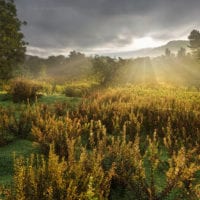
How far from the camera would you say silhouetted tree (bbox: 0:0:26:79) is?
20.6 meters

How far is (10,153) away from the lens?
212 inches

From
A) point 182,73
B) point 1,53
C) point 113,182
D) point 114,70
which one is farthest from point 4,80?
point 182,73

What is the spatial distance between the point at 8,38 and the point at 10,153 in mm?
16357

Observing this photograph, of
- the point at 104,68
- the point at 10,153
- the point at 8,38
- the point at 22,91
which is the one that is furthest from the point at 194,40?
the point at 10,153

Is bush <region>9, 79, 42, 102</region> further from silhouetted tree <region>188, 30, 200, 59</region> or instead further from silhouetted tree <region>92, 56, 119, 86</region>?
silhouetted tree <region>188, 30, 200, 59</region>

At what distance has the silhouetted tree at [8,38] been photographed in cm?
2056

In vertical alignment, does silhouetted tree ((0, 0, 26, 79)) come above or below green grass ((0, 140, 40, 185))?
above

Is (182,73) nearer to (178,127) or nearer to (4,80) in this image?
(4,80)

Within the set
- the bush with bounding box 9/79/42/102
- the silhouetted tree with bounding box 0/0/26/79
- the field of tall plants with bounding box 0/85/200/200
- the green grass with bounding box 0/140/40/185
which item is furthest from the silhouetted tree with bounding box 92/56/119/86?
the green grass with bounding box 0/140/40/185

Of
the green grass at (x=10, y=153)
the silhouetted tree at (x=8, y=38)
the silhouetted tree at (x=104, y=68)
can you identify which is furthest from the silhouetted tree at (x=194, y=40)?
the green grass at (x=10, y=153)

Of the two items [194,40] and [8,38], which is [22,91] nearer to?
[8,38]

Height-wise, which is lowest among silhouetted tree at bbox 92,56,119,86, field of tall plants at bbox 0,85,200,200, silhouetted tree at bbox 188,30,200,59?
field of tall plants at bbox 0,85,200,200

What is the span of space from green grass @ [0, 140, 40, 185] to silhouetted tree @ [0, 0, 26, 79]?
1552cm

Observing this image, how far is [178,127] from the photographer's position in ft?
22.2
